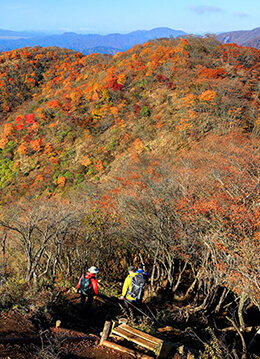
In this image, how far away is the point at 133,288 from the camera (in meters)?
7.89

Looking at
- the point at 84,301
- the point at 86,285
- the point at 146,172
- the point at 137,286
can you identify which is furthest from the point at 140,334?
the point at 146,172

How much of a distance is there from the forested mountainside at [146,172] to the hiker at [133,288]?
2345mm

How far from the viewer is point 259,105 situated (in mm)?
33219

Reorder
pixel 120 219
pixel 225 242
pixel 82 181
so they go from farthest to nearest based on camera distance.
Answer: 1. pixel 82 181
2. pixel 120 219
3. pixel 225 242

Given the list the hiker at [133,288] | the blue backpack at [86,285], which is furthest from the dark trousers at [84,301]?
the hiker at [133,288]

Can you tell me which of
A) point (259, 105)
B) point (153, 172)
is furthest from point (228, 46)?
point (153, 172)

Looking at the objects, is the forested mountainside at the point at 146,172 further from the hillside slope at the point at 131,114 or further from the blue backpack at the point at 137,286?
the blue backpack at the point at 137,286

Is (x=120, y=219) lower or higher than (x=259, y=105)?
lower

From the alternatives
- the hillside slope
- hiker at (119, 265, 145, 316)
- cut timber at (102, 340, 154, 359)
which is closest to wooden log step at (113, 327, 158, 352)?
cut timber at (102, 340, 154, 359)

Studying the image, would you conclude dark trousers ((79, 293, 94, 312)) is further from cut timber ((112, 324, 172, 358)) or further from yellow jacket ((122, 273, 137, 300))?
cut timber ((112, 324, 172, 358))

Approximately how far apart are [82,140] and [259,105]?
27669mm

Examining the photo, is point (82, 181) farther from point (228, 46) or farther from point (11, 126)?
point (228, 46)

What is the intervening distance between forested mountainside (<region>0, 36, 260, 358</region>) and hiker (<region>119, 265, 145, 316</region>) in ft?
7.69

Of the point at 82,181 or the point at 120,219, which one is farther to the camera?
the point at 82,181
